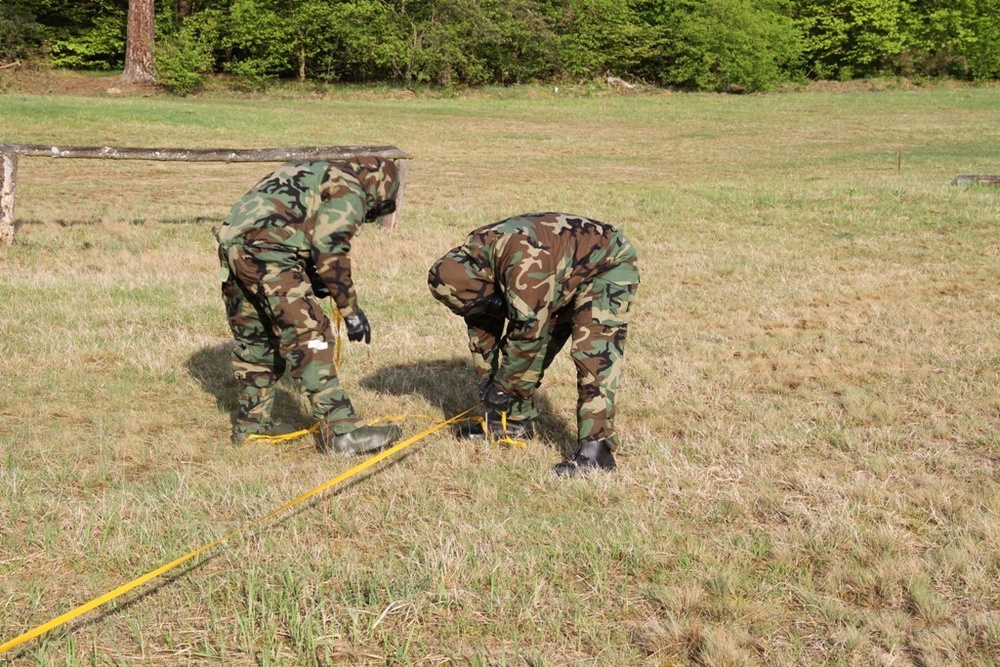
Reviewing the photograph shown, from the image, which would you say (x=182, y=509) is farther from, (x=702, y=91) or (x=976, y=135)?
(x=702, y=91)

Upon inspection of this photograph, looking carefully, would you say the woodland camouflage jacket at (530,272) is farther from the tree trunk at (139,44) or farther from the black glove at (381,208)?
the tree trunk at (139,44)

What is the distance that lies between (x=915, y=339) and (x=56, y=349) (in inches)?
276

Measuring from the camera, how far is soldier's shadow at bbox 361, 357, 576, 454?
636cm

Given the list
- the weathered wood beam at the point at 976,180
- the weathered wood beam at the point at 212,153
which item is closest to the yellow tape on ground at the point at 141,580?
the weathered wood beam at the point at 212,153

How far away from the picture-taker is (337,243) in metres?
5.56

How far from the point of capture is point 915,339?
27.4 feet

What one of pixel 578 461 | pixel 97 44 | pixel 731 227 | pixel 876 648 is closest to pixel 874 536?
pixel 876 648

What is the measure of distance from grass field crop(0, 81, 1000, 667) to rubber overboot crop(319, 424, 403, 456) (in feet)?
0.25

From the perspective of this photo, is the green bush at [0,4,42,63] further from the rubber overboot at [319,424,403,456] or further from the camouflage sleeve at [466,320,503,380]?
the camouflage sleeve at [466,320,503,380]

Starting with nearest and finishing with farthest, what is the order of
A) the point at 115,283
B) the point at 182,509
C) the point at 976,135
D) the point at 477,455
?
the point at 182,509, the point at 477,455, the point at 115,283, the point at 976,135

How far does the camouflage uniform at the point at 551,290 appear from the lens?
202 inches

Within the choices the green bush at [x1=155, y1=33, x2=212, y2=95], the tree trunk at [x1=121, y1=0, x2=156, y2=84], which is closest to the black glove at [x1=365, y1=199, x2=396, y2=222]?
the green bush at [x1=155, y1=33, x2=212, y2=95]

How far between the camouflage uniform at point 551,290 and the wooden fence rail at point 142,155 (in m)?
6.17

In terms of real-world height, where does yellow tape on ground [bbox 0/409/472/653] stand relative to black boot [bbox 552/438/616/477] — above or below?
below
